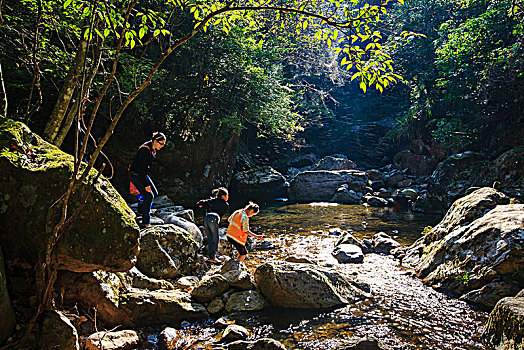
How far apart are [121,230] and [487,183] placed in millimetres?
15704

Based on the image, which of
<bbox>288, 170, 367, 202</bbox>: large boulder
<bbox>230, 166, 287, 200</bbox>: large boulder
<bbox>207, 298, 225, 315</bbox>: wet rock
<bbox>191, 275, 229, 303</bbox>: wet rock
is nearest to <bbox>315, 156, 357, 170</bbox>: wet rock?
<bbox>288, 170, 367, 202</bbox>: large boulder

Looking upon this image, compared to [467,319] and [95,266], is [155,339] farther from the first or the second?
[467,319]

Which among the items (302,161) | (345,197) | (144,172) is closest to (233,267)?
(144,172)

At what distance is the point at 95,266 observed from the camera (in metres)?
3.35

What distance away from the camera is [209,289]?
491 cm

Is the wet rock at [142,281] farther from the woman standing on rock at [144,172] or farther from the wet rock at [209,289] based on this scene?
the woman standing on rock at [144,172]

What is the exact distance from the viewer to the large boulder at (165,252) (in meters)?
5.54

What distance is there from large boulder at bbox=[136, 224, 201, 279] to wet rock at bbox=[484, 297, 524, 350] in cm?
464

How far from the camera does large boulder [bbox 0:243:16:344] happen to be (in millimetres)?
2689

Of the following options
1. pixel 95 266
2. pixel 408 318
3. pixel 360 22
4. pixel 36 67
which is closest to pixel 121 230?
pixel 95 266

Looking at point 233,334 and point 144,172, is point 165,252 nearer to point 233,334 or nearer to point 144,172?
point 144,172

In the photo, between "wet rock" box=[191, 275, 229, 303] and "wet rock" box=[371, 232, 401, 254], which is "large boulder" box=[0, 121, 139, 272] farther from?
"wet rock" box=[371, 232, 401, 254]

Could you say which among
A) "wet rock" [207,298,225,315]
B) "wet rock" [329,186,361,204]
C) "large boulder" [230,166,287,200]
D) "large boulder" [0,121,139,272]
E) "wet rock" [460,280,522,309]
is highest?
"large boulder" [0,121,139,272]

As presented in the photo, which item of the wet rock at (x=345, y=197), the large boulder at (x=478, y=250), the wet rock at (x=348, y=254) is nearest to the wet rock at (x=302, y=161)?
the wet rock at (x=345, y=197)
